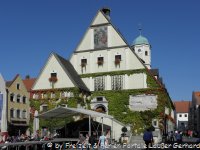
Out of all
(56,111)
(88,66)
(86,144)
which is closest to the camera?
(86,144)

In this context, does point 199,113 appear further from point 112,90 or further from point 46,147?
point 46,147

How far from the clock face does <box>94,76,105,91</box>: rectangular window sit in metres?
4.31

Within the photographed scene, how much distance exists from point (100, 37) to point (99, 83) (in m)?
6.15

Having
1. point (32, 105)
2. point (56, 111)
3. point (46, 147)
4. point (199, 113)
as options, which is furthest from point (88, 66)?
point (199, 113)

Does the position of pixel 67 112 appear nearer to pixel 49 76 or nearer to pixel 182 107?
pixel 49 76

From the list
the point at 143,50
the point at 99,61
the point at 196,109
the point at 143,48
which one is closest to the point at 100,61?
the point at 99,61

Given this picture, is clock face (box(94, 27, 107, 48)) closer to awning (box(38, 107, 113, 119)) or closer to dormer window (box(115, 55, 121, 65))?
dormer window (box(115, 55, 121, 65))

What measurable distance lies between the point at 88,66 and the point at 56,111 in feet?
45.5

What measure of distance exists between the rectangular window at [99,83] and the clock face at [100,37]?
14.1 ft

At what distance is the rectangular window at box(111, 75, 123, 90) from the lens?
45.4 metres

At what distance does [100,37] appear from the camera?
4712 cm

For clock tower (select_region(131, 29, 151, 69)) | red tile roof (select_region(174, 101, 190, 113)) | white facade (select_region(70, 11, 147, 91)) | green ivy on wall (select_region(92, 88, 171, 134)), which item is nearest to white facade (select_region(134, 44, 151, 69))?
clock tower (select_region(131, 29, 151, 69))

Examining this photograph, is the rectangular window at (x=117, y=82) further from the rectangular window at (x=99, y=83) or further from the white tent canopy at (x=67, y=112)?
the white tent canopy at (x=67, y=112)

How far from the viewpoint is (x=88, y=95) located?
154 feet
